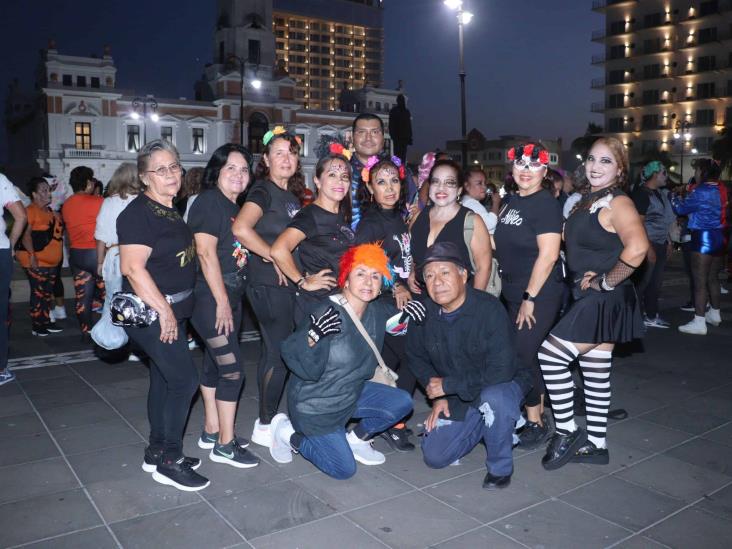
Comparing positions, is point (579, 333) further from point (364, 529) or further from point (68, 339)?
point (68, 339)

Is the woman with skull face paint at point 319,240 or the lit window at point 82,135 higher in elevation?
the lit window at point 82,135

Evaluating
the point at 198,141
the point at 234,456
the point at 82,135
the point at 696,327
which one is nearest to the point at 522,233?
the point at 234,456

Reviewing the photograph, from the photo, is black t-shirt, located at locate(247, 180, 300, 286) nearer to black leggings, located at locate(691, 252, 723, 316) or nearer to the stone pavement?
the stone pavement

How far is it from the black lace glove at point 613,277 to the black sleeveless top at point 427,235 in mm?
931

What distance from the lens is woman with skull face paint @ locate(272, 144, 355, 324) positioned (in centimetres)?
411

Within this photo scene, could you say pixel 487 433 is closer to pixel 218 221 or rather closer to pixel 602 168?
pixel 602 168

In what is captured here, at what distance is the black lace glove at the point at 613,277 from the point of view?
392 cm

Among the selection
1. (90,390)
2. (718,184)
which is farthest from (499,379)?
(718,184)

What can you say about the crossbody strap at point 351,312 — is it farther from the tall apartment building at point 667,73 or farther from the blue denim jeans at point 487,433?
the tall apartment building at point 667,73

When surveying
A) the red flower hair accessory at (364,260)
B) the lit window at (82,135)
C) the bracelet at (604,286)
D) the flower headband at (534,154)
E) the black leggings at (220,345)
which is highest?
the lit window at (82,135)

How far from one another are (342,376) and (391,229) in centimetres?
116

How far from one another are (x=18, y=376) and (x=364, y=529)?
463 centimetres

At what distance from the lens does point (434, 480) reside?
3.97 meters

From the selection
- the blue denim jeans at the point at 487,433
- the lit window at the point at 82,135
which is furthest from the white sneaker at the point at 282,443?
the lit window at the point at 82,135
